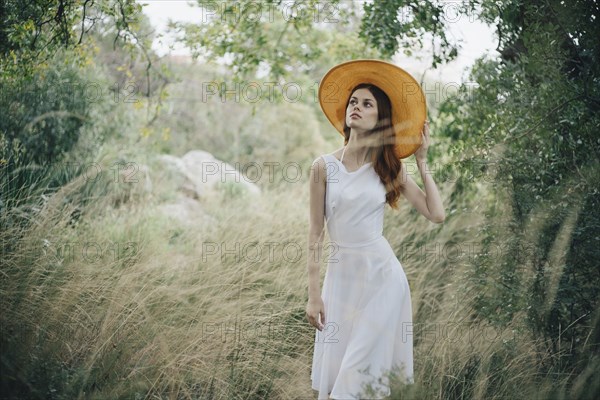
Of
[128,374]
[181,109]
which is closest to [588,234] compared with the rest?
[128,374]

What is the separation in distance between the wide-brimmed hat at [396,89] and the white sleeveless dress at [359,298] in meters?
0.43

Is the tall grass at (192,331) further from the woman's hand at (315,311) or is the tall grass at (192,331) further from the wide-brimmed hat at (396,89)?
the wide-brimmed hat at (396,89)

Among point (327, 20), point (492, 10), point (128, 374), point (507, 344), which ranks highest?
point (327, 20)

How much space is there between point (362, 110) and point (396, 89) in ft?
1.10

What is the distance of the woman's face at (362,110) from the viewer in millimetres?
3346

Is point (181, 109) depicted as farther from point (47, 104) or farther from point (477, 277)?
point (477, 277)

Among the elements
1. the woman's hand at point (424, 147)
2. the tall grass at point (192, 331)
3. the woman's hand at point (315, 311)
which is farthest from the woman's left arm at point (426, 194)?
the tall grass at point (192, 331)

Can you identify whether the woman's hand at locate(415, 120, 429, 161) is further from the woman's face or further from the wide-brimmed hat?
the woman's face

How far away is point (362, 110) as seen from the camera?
3389 mm

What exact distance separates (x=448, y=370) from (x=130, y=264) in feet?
8.68

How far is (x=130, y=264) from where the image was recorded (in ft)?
15.5

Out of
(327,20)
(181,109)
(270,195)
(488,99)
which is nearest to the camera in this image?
(488,99)

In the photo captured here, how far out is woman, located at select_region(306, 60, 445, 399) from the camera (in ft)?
9.93

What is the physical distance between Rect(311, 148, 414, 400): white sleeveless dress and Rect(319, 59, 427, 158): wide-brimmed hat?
0.43 metres
